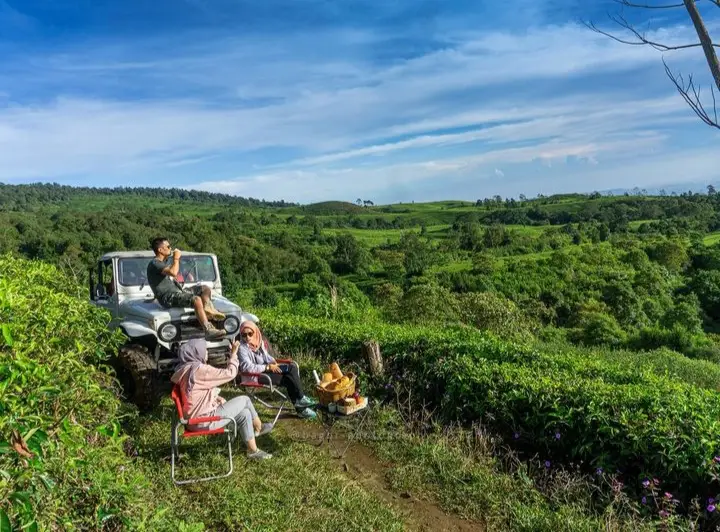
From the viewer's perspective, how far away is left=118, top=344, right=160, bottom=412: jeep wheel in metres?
6.08

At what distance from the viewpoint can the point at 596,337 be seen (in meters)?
37.5

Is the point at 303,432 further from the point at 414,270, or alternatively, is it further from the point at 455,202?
the point at 455,202

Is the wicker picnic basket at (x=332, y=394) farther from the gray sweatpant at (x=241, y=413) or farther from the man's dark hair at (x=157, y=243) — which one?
the man's dark hair at (x=157, y=243)

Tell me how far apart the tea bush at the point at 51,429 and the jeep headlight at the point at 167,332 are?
109 inches

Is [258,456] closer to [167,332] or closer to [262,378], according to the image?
[262,378]

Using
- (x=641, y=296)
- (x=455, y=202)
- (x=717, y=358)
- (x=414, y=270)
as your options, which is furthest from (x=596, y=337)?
(x=455, y=202)

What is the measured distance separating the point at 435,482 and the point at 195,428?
86.6 inches

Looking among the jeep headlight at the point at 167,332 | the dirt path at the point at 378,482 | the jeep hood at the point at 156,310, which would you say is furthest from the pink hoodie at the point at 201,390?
the jeep hood at the point at 156,310

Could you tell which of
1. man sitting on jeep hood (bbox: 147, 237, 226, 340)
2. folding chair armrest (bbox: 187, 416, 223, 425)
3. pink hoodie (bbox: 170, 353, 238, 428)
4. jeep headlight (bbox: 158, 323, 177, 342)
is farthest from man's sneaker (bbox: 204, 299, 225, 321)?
folding chair armrest (bbox: 187, 416, 223, 425)

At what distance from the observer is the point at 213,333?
6734 millimetres

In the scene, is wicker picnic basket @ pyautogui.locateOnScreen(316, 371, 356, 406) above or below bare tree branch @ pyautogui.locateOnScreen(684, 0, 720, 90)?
below

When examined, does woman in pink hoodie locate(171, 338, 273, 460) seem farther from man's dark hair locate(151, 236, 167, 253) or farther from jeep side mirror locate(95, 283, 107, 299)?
jeep side mirror locate(95, 283, 107, 299)

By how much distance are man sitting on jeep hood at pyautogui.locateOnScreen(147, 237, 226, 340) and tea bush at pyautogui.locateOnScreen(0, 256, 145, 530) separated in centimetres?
289

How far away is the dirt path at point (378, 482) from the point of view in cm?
408
